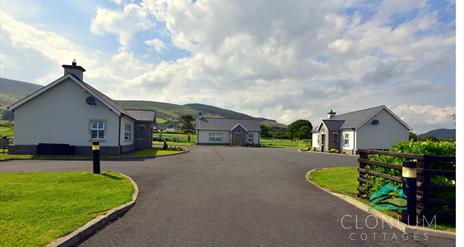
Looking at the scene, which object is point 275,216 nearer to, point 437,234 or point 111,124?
point 437,234

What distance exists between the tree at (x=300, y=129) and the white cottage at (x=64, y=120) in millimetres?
75539

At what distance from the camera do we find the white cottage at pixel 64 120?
2239 centimetres

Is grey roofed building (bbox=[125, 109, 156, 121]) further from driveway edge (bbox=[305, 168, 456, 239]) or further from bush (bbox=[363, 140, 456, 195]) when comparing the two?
driveway edge (bbox=[305, 168, 456, 239])

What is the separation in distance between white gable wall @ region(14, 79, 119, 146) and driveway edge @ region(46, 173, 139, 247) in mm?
18638

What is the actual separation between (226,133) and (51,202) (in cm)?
5117

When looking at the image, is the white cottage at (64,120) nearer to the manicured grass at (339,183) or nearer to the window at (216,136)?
the manicured grass at (339,183)

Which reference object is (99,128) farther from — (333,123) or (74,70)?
(333,123)

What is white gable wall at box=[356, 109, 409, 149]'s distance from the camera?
34.2 metres

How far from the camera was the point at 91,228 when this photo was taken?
536 centimetres

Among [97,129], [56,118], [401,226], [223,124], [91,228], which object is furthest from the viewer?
[223,124]

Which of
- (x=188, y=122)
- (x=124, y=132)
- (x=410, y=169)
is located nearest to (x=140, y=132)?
(x=124, y=132)

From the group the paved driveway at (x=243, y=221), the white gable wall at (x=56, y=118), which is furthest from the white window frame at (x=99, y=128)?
the paved driveway at (x=243, y=221)

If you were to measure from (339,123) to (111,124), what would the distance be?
30904 millimetres
